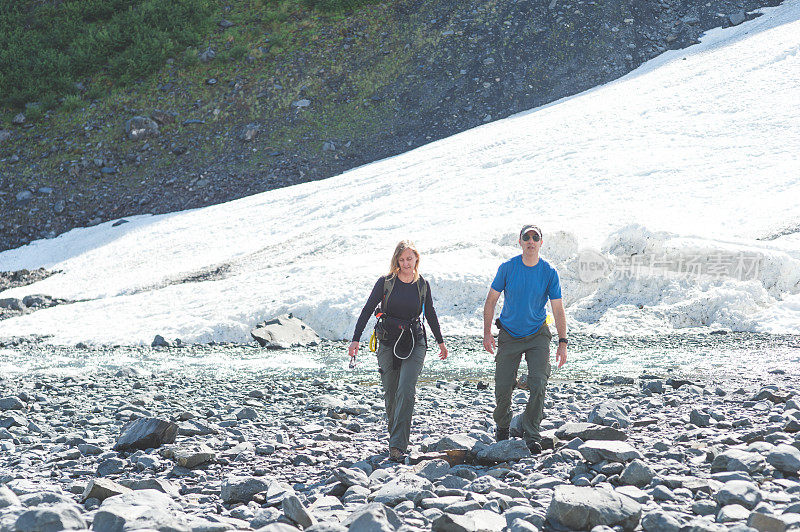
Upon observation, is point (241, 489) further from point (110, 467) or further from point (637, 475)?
point (637, 475)

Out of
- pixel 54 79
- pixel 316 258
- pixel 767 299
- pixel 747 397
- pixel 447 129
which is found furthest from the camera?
pixel 54 79

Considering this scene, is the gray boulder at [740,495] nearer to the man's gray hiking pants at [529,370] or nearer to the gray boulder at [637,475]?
the gray boulder at [637,475]

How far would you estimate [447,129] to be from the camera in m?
39.2

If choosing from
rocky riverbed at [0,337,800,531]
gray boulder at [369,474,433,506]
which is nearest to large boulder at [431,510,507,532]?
rocky riverbed at [0,337,800,531]

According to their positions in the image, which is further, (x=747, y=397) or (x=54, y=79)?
(x=54, y=79)

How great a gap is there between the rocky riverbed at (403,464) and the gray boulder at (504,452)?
0.01 meters

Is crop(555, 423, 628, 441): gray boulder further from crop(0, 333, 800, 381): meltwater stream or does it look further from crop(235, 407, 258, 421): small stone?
crop(0, 333, 800, 381): meltwater stream

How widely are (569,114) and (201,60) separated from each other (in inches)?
1006

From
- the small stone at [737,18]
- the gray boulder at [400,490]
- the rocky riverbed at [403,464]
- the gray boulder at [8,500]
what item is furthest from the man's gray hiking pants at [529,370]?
the small stone at [737,18]

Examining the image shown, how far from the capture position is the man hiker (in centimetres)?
726

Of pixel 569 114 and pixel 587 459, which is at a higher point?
pixel 569 114

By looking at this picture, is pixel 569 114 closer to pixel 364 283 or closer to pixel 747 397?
pixel 364 283

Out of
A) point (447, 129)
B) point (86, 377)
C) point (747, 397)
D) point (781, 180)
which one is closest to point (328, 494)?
point (747, 397)

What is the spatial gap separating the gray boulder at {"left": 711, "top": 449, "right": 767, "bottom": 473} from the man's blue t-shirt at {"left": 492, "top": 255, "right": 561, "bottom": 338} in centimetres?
223
